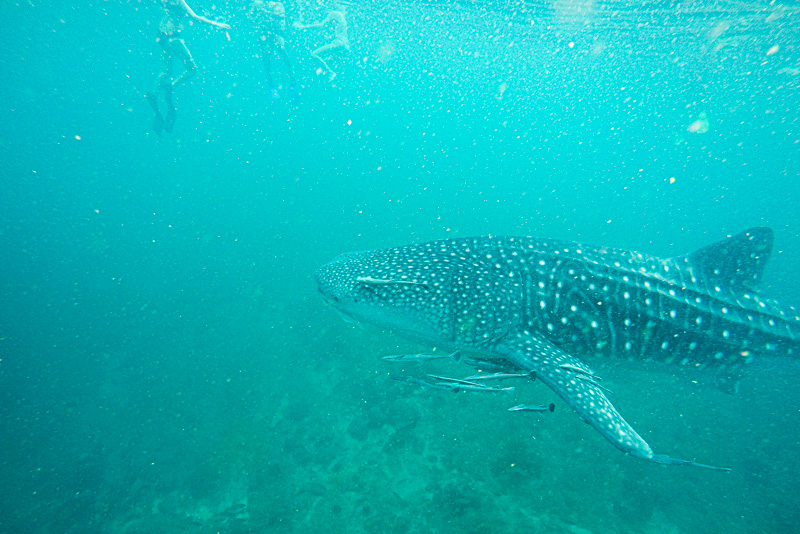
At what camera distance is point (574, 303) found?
441 cm

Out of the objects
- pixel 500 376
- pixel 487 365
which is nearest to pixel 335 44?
pixel 487 365

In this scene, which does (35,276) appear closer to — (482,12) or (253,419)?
(253,419)

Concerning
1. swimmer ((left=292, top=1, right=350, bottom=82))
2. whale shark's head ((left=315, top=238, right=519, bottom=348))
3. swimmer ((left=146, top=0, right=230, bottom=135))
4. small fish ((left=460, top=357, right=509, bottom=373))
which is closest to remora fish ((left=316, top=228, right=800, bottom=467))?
whale shark's head ((left=315, top=238, right=519, bottom=348))

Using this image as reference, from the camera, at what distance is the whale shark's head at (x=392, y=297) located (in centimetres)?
418

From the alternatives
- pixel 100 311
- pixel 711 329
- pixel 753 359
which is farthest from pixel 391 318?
pixel 100 311

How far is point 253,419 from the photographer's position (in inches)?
296

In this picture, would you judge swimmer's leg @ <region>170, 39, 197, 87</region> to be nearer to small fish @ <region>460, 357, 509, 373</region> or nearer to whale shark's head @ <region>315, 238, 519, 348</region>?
whale shark's head @ <region>315, 238, 519, 348</region>

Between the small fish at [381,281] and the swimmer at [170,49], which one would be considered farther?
the swimmer at [170,49]

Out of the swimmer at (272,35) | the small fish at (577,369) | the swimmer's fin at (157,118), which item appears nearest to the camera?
the small fish at (577,369)

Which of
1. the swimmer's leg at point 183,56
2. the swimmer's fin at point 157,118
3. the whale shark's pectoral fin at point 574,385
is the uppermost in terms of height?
the swimmer's leg at point 183,56

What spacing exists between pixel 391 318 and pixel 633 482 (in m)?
5.16

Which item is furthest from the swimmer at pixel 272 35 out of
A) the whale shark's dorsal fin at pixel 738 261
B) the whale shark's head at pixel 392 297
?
the whale shark's dorsal fin at pixel 738 261

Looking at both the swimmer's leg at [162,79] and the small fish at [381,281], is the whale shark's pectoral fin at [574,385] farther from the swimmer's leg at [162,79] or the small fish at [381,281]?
the swimmer's leg at [162,79]

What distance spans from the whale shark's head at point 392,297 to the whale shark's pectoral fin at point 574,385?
3.44 ft
